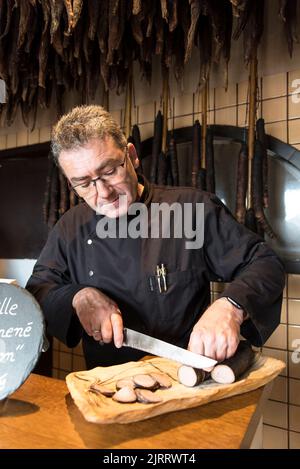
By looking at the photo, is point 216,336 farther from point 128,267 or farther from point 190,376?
point 128,267

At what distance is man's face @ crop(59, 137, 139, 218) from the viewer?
109cm

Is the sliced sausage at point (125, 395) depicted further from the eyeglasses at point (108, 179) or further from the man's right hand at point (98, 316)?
the eyeglasses at point (108, 179)

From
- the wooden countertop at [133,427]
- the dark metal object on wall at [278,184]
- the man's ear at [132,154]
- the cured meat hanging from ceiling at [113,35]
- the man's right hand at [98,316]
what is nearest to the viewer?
the wooden countertop at [133,427]

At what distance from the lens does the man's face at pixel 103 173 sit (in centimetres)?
109

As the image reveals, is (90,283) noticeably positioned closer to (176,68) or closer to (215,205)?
(215,205)

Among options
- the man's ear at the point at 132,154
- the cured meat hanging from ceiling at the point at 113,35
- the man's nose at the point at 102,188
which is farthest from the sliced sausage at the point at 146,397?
the cured meat hanging from ceiling at the point at 113,35

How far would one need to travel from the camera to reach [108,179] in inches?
45.5

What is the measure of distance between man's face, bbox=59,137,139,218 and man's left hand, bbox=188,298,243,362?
19.5 inches

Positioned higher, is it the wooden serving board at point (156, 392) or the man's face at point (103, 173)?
the man's face at point (103, 173)

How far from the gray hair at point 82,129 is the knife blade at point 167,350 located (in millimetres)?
566

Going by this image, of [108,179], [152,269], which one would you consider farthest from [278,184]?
[108,179]

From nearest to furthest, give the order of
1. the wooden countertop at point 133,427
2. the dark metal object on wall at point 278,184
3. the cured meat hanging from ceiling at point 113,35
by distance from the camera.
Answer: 1. the wooden countertop at point 133,427
2. the cured meat hanging from ceiling at point 113,35
3. the dark metal object on wall at point 278,184
